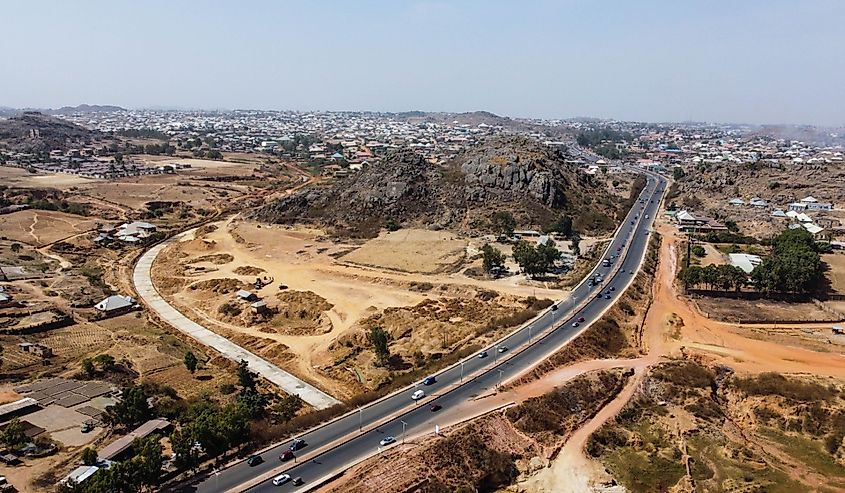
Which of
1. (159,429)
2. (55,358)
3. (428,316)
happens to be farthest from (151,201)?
(159,429)

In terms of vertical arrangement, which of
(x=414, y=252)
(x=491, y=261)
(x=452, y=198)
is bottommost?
(x=414, y=252)

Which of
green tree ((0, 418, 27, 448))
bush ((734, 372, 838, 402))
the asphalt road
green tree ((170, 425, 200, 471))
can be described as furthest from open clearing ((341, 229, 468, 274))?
green tree ((0, 418, 27, 448))

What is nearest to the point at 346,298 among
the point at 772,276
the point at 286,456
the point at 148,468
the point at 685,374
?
the point at 286,456

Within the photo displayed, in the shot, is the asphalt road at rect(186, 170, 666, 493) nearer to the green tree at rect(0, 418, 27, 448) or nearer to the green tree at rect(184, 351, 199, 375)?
the green tree at rect(0, 418, 27, 448)

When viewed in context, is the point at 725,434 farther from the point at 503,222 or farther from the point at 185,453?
the point at 503,222

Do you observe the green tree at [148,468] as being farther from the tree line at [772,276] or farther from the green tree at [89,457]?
the tree line at [772,276]

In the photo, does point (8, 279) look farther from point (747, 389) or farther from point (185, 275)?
point (747, 389)

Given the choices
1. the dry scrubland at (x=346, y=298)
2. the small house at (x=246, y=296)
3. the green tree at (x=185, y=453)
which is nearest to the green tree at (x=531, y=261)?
the dry scrubland at (x=346, y=298)
